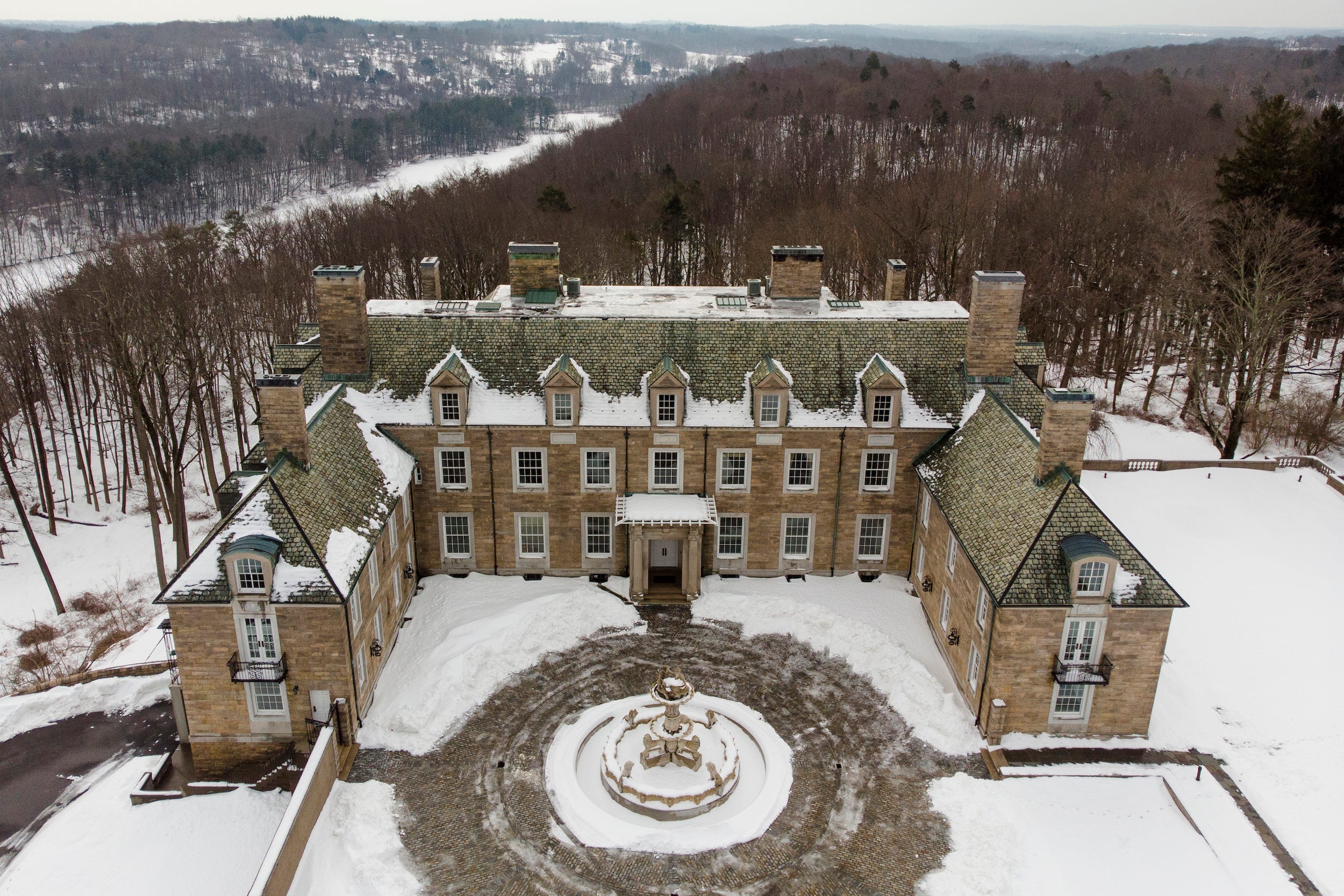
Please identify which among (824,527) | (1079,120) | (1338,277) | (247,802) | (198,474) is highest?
(1079,120)

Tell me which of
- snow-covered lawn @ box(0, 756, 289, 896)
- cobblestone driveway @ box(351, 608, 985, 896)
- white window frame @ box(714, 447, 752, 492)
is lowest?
snow-covered lawn @ box(0, 756, 289, 896)

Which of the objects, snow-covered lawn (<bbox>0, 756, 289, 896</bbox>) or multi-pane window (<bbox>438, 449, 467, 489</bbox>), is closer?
snow-covered lawn (<bbox>0, 756, 289, 896</bbox>)

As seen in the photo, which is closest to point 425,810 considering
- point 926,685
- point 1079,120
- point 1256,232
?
point 926,685

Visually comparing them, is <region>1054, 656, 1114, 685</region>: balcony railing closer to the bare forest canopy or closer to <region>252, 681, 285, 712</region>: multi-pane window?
<region>252, 681, 285, 712</region>: multi-pane window

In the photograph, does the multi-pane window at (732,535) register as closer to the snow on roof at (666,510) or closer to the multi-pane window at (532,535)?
the snow on roof at (666,510)

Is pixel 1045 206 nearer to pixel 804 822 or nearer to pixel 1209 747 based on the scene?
pixel 1209 747

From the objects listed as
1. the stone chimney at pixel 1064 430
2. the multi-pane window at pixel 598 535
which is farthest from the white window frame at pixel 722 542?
the stone chimney at pixel 1064 430

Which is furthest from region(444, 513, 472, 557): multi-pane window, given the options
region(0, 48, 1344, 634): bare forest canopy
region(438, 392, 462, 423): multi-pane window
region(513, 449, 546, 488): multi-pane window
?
region(0, 48, 1344, 634): bare forest canopy
